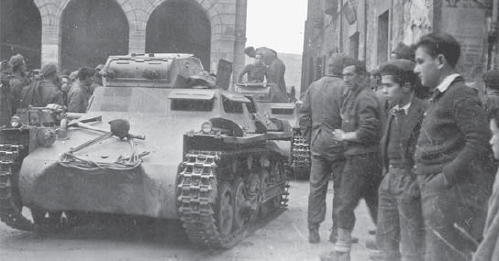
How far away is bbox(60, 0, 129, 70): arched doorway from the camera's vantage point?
2514 centimetres

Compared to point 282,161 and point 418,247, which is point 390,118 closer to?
point 418,247

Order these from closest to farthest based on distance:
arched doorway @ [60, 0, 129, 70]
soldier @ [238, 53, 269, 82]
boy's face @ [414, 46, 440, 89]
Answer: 1. boy's face @ [414, 46, 440, 89]
2. soldier @ [238, 53, 269, 82]
3. arched doorway @ [60, 0, 129, 70]

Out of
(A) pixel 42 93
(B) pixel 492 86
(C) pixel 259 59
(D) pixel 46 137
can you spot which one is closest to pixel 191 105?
(D) pixel 46 137

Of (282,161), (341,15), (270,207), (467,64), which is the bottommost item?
(270,207)

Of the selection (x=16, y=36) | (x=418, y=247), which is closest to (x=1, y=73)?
(x=418, y=247)

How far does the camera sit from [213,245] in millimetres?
6383

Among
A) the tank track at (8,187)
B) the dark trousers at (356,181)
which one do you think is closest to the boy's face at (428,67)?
the dark trousers at (356,181)

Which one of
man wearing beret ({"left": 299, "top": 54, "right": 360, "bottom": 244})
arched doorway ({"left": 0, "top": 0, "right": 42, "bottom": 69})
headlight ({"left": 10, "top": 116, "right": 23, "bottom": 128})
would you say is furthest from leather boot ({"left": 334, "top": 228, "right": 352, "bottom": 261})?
arched doorway ({"left": 0, "top": 0, "right": 42, "bottom": 69})

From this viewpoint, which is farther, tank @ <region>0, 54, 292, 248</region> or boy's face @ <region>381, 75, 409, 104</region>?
tank @ <region>0, 54, 292, 248</region>

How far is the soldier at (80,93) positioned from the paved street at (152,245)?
2799 mm

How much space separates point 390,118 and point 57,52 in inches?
668

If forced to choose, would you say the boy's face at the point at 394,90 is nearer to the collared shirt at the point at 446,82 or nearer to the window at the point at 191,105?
the collared shirt at the point at 446,82

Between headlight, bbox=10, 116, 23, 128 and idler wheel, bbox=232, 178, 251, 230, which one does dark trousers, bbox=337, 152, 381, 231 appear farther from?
headlight, bbox=10, 116, 23, 128

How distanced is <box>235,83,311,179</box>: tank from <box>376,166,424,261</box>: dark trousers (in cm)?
606
